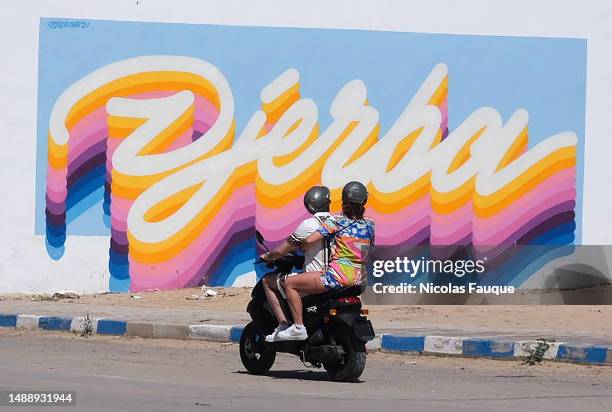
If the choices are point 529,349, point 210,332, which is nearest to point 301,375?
point 529,349

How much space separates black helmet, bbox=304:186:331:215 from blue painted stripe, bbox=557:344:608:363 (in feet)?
9.77

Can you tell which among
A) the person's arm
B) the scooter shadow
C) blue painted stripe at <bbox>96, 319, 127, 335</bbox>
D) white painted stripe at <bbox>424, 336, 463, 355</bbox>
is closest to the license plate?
the scooter shadow

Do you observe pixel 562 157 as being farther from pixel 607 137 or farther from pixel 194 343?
pixel 194 343

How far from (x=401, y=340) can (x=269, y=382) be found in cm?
317

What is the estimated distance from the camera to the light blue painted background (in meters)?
18.5

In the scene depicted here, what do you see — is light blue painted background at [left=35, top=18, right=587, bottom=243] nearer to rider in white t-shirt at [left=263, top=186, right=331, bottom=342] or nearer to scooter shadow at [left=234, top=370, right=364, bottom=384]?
scooter shadow at [left=234, top=370, right=364, bottom=384]

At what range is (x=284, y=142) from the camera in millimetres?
18812

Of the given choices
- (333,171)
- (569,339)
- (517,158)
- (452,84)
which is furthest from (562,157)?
(569,339)

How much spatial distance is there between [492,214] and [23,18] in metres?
6.98

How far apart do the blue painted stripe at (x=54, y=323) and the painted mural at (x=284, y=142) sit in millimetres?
3231

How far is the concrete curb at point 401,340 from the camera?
40.7 feet

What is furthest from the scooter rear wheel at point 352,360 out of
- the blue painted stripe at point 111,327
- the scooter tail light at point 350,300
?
the blue painted stripe at point 111,327

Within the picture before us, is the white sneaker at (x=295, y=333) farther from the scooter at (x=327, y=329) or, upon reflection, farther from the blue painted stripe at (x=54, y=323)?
the blue painted stripe at (x=54, y=323)

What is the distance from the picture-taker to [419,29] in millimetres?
19062
